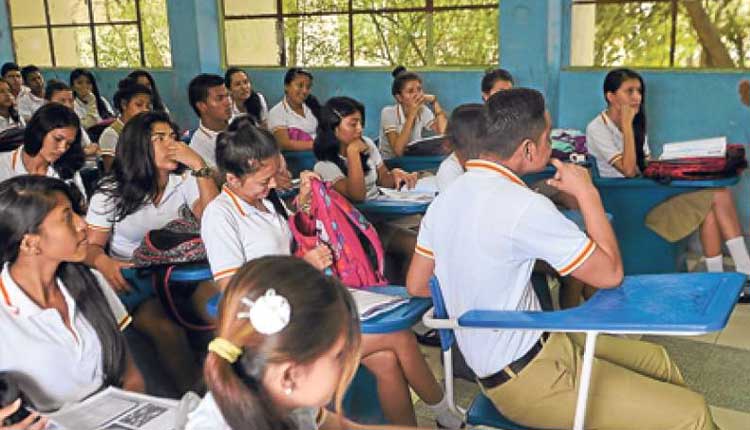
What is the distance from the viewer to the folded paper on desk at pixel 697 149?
3.33 m

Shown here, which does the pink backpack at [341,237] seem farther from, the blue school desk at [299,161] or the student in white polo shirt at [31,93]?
the student in white polo shirt at [31,93]

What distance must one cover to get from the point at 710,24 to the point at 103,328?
12.2ft

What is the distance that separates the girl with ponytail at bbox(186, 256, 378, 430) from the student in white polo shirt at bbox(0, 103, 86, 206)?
2337 millimetres

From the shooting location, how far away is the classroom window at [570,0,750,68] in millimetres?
4090

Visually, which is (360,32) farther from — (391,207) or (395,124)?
(391,207)

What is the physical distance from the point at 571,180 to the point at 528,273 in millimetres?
255

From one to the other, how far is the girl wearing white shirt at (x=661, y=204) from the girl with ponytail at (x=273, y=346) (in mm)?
2676

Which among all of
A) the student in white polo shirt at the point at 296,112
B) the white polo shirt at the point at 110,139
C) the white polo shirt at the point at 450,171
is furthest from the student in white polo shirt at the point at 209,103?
the white polo shirt at the point at 450,171

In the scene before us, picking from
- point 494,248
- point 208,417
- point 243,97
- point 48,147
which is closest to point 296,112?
point 243,97

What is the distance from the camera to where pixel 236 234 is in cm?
221

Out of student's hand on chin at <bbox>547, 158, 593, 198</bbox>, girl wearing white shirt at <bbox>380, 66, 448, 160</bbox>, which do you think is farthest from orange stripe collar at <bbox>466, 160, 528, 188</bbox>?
girl wearing white shirt at <bbox>380, 66, 448, 160</bbox>

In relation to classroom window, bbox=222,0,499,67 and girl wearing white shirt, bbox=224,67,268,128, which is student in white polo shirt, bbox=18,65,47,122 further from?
girl wearing white shirt, bbox=224,67,268,128

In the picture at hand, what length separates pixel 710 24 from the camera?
13.6ft

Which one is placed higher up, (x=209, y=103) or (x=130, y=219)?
(x=209, y=103)
